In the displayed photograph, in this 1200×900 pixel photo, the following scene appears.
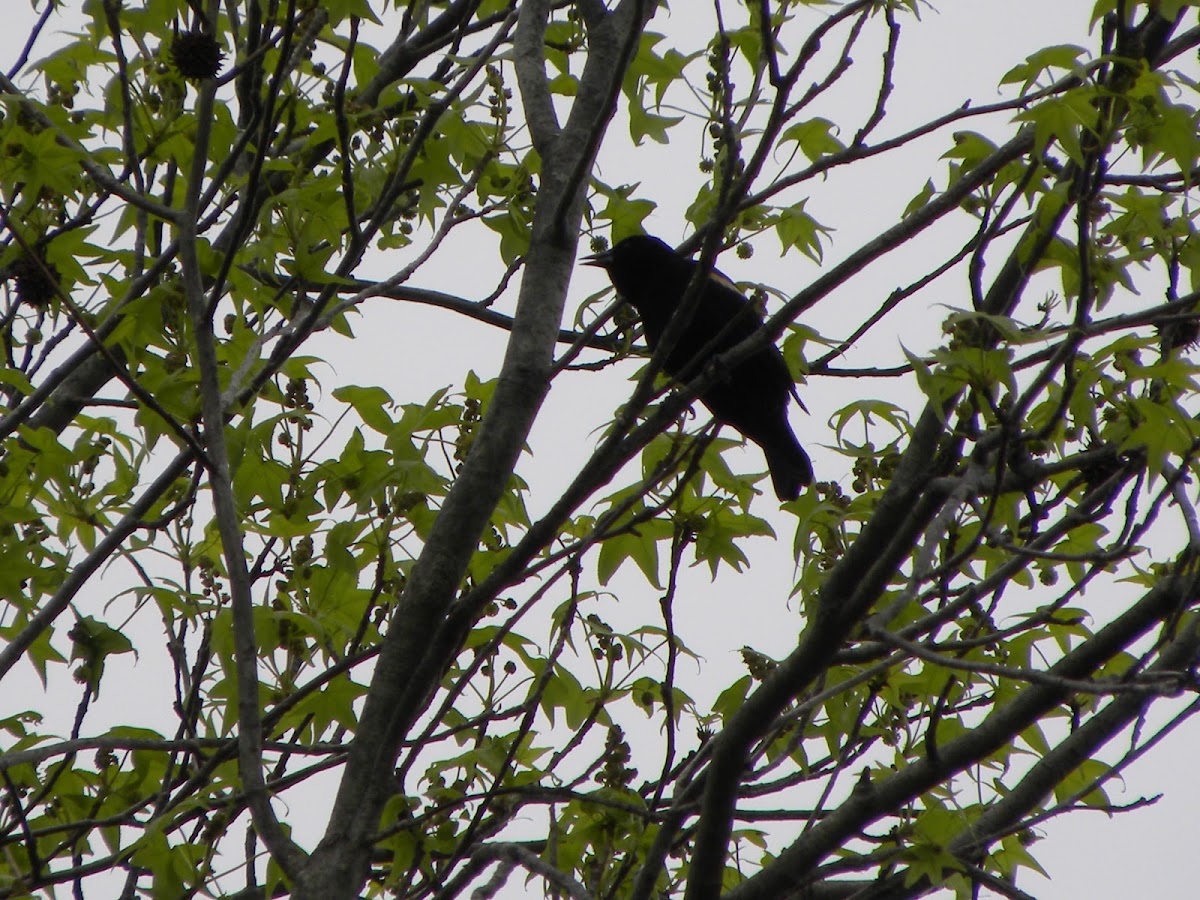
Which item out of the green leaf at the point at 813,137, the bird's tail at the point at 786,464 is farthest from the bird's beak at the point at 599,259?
the green leaf at the point at 813,137

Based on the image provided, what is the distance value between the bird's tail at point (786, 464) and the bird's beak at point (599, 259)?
3.51 feet

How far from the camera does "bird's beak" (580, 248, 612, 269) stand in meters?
5.44

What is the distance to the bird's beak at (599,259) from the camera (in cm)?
544

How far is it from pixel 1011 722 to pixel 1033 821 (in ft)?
0.83

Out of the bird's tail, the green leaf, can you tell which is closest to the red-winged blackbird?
the bird's tail

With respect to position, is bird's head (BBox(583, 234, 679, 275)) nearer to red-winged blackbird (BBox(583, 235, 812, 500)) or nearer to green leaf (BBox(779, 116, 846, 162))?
red-winged blackbird (BBox(583, 235, 812, 500))

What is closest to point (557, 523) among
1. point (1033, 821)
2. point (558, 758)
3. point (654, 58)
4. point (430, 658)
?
point (430, 658)

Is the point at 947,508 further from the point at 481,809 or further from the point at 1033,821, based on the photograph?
the point at 481,809

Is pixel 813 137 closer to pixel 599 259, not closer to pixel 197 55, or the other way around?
pixel 197 55

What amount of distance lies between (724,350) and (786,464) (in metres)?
0.76

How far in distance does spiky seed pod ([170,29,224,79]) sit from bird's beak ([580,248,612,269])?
2655 millimetres

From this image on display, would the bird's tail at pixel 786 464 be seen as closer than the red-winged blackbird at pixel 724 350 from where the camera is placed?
No

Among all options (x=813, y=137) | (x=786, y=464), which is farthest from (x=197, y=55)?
(x=786, y=464)

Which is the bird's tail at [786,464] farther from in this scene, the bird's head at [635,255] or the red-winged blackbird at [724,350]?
the bird's head at [635,255]
